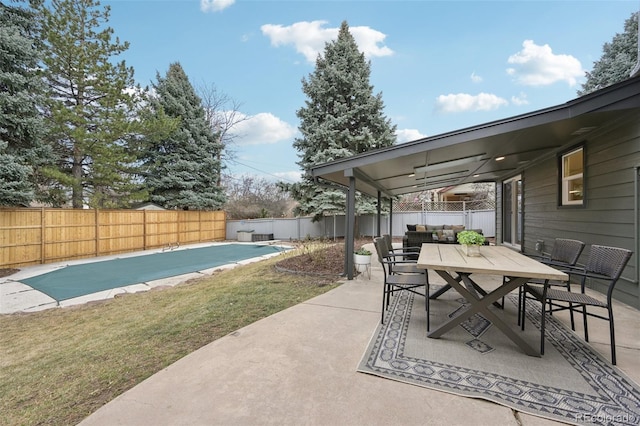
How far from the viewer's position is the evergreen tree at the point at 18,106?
735 cm

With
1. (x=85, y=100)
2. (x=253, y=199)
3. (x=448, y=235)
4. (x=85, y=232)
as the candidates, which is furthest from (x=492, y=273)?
(x=253, y=199)

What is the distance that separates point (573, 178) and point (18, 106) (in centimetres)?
1336

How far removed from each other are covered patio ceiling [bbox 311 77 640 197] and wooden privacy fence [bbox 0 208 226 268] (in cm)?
918

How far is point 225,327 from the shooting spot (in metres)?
3.18

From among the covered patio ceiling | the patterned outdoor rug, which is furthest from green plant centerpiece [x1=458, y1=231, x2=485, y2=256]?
the covered patio ceiling

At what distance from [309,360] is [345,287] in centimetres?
245

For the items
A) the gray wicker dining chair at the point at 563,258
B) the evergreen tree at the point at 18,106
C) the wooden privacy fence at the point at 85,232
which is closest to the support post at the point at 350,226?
the gray wicker dining chair at the point at 563,258

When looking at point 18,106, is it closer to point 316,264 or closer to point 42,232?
point 42,232

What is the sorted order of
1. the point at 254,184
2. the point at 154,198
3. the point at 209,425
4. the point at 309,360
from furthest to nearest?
the point at 254,184
the point at 154,198
the point at 309,360
the point at 209,425

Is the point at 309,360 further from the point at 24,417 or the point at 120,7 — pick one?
the point at 120,7

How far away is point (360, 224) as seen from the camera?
14.6 metres

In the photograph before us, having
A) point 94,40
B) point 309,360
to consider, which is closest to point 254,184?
point 94,40

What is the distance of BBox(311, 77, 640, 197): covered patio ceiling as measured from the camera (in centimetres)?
325

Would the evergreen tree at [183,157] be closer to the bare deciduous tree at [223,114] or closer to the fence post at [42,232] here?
the bare deciduous tree at [223,114]
